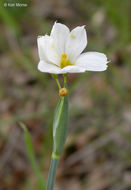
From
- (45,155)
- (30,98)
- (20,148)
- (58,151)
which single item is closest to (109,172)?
(45,155)

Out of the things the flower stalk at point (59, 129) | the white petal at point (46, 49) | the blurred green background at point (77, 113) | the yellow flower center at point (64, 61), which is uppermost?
the white petal at point (46, 49)

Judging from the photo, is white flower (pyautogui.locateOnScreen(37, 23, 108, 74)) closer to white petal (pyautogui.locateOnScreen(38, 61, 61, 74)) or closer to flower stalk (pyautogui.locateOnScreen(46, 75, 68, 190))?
white petal (pyautogui.locateOnScreen(38, 61, 61, 74))

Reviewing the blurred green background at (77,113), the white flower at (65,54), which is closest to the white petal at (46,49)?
→ the white flower at (65,54)

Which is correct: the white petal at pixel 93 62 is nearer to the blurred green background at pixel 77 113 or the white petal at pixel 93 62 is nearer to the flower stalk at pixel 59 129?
the flower stalk at pixel 59 129

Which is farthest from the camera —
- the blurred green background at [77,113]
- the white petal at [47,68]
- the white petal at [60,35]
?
the blurred green background at [77,113]

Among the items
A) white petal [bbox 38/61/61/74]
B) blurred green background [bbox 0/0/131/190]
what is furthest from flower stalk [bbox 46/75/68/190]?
blurred green background [bbox 0/0/131/190]

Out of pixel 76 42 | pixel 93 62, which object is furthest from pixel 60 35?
pixel 93 62

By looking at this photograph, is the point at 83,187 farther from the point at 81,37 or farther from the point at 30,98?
the point at 81,37
